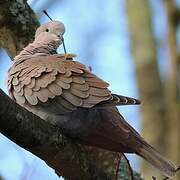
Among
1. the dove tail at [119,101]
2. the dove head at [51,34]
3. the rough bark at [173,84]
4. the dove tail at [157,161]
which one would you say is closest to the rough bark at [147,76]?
the rough bark at [173,84]

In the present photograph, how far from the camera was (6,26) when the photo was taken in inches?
108

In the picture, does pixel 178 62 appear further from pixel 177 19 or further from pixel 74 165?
pixel 74 165

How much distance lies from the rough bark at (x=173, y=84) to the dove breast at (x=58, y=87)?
1.92m

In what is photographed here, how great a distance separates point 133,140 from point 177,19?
8.49 ft

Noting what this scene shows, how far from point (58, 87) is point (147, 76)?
2424mm

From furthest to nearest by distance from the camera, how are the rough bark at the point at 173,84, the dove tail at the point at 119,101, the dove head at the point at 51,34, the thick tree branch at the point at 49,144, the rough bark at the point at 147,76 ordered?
the rough bark at the point at 147,76
the rough bark at the point at 173,84
the dove head at the point at 51,34
the dove tail at the point at 119,101
the thick tree branch at the point at 49,144

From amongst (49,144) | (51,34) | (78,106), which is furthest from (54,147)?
(51,34)

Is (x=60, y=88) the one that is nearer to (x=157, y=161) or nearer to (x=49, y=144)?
(x=49, y=144)

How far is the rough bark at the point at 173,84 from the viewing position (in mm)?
4035

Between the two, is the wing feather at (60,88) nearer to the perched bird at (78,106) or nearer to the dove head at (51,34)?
the perched bird at (78,106)

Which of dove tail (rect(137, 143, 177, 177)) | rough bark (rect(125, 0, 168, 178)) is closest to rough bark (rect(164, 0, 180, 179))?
rough bark (rect(125, 0, 168, 178))

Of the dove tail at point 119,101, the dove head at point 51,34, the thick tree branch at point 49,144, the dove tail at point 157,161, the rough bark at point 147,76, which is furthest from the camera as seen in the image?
the rough bark at point 147,76

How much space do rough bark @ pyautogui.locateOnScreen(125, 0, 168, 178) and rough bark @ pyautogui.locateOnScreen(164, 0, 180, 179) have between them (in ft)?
0.17

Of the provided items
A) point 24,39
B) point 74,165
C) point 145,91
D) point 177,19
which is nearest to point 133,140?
point 74,165
